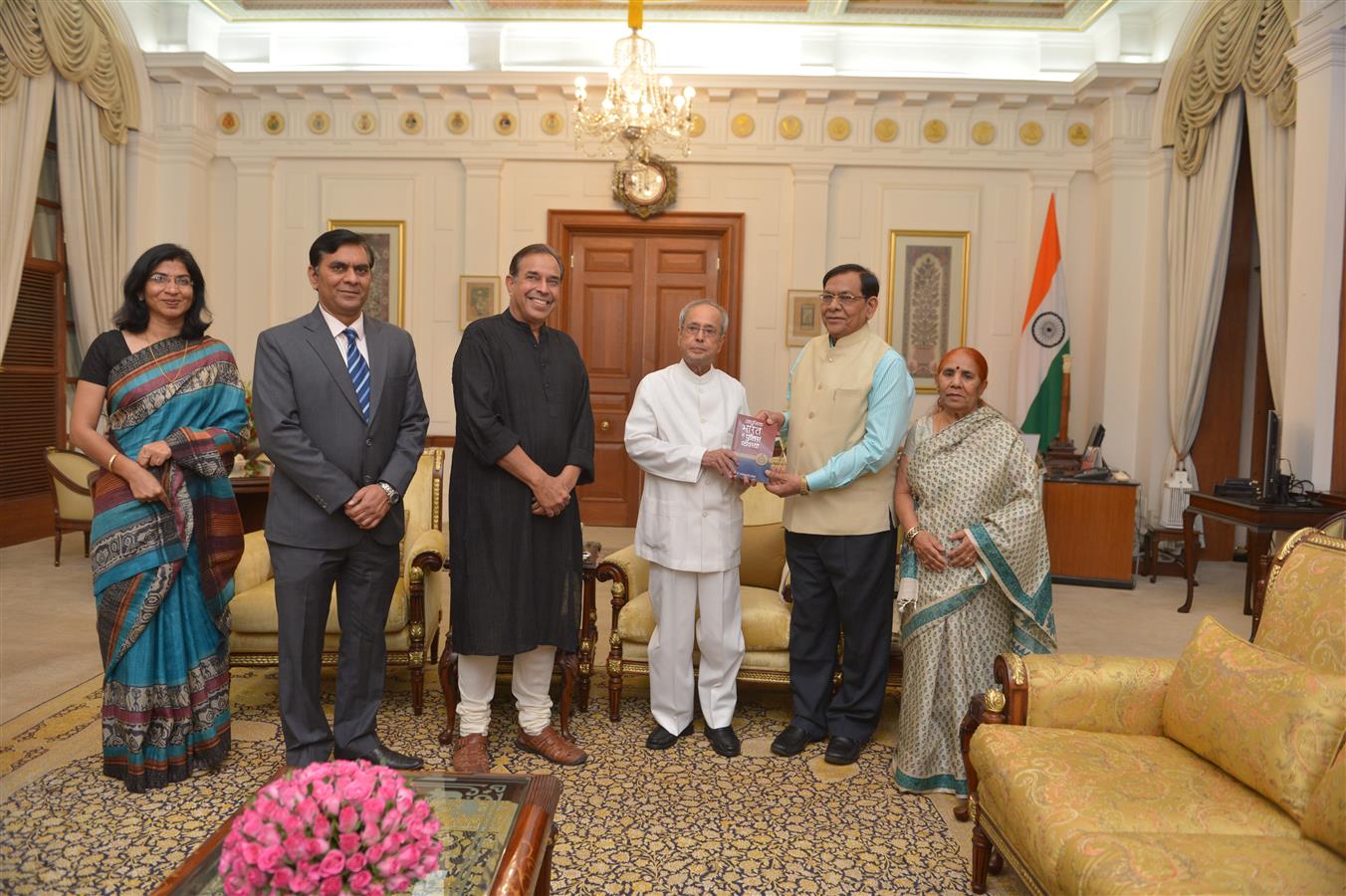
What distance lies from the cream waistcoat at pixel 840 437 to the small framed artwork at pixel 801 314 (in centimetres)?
391

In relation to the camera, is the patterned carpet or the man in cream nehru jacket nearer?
the patterned carpet

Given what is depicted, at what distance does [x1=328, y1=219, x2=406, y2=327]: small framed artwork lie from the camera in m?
7.18

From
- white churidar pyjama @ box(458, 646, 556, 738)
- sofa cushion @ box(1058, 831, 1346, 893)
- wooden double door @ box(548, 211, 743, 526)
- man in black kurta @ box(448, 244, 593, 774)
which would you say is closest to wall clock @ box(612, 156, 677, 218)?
wooden double door @ box(548, 211, 743, 526)

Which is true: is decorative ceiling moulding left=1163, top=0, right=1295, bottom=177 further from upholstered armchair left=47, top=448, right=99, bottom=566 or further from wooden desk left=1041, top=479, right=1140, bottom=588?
upholstered armchair left=47, top=448, right=99, bottom=566

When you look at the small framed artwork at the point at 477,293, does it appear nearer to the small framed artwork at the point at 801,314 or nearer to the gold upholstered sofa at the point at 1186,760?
the small framed artwork at the point at 801,314

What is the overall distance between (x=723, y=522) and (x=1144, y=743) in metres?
1.40

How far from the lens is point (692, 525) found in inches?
120

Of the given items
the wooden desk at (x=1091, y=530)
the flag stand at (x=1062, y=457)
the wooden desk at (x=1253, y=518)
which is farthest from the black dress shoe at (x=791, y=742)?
the flag stand at (x=1062, y=457)

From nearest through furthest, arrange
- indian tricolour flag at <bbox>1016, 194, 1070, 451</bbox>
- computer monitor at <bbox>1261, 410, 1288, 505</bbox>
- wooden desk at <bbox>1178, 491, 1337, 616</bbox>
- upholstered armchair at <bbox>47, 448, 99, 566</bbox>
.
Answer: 1. wooden desk at <bbox>1178, 491, 1337, 616</bbox>
2. computer monitor at <bbox>1261, 410, 1288, 505</bbox>
3. upholstered armchair at <bbox>47, 448, 99, 566</bbox>
4. indian tricolour flag at <bbox>1016, 194, 1070, 451</bbox>

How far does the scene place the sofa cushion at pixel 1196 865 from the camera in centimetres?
156

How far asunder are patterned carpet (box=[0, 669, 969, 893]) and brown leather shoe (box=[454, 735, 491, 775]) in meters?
0.08

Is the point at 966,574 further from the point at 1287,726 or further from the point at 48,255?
the point at 48,255

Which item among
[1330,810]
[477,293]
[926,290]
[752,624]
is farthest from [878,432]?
[477,293]

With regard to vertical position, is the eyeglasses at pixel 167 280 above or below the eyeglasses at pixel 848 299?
below
